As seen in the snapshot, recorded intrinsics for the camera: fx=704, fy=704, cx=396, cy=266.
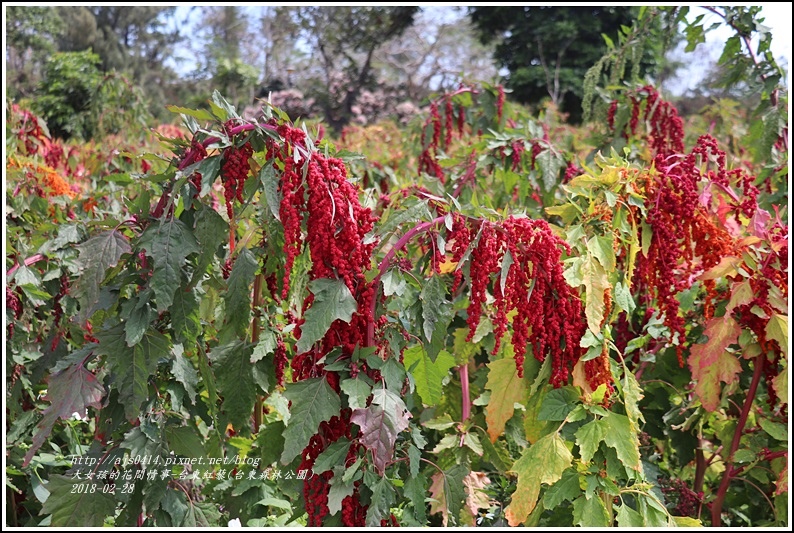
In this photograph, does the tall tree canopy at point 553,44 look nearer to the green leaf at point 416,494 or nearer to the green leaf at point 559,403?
the green leaf at point 559,403

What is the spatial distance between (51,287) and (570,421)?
5.62 ft

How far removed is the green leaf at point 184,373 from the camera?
71.9 inches

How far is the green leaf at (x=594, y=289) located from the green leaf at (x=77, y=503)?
1.27m

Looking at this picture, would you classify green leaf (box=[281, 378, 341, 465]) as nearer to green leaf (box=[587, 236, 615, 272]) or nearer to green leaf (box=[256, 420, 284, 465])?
green leaf (box=[256, 420, 284, 465])

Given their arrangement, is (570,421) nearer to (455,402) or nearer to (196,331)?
(455,402)

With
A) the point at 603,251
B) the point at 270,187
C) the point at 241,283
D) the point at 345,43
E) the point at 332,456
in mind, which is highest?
the point at 270,187

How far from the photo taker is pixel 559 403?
1654 millimetres

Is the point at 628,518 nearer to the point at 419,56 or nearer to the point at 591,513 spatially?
Result: the point at 591,513

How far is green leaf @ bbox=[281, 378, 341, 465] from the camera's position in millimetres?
1418

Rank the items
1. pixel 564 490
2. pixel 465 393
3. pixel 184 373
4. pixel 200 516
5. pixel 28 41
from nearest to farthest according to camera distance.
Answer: pixel 564 490 < pixel 184 373 < pixel 200 516 < pixel 465 393 < pixel 28 41

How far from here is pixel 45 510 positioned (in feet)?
5.76

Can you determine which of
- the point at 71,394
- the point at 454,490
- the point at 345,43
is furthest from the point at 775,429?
the point at 345,43

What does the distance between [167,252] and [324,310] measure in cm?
39

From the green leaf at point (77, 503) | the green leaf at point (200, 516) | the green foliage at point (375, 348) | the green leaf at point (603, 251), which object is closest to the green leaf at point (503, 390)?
the green foliage at point (375, 348)
